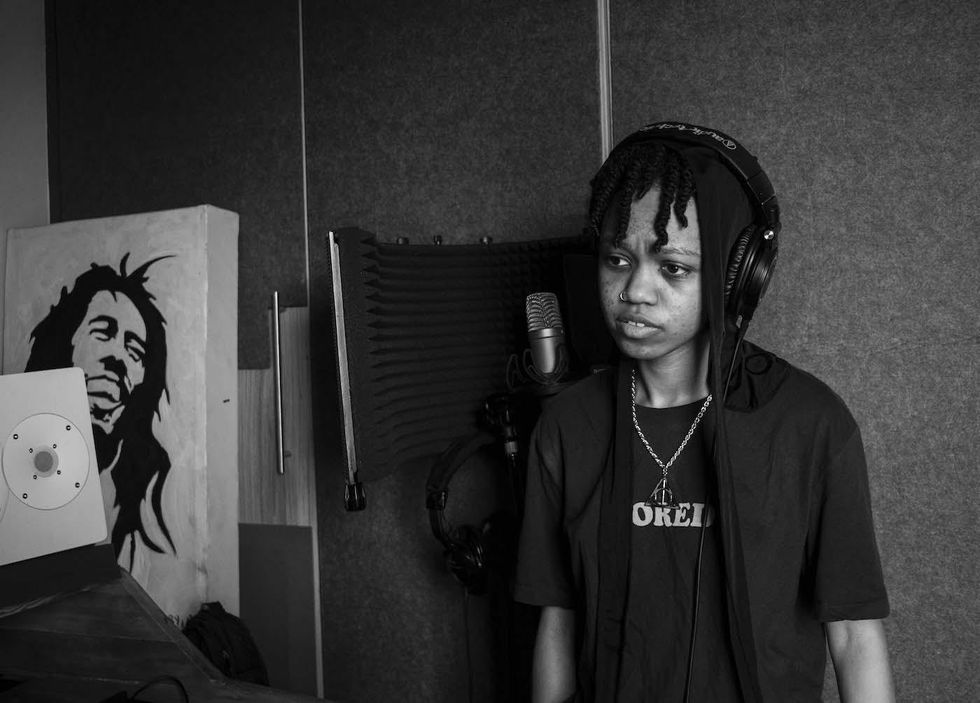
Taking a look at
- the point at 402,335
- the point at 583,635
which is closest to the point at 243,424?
the point at 402,335

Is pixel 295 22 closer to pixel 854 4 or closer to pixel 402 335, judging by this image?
pixel 402 335

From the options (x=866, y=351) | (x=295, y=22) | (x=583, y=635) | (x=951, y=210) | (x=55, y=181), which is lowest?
(x=583, y=635)

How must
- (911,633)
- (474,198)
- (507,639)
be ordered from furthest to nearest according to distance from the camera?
1. (474,198)
2. (507,639)
3. (911,633)

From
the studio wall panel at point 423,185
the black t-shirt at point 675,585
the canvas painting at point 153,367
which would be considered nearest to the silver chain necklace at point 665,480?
the black t-shirt at point 675,585

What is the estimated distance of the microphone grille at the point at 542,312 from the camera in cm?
120

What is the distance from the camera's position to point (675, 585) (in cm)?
91

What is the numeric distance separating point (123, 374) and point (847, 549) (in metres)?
1.43

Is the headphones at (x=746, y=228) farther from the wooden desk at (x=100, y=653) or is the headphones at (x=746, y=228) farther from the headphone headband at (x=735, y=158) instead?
the wooden desk at (x=100, y=653)

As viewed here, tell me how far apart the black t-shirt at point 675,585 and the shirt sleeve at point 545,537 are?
118 mm

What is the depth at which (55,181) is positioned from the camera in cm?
201

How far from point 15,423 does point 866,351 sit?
1.36m

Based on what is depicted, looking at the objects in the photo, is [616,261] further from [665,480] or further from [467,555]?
[467,555]

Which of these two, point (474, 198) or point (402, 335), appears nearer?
point (402, 335)

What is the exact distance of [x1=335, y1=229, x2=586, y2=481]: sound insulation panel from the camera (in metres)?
1.16
